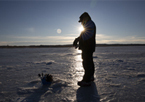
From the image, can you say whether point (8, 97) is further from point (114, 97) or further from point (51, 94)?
point (114, 97)

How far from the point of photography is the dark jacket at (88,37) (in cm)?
291

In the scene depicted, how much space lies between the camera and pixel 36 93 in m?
2.64

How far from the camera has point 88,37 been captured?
2900 mm

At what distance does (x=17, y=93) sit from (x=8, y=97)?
0.22 meters

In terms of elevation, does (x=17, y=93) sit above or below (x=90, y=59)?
below

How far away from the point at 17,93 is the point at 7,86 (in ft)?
2.27

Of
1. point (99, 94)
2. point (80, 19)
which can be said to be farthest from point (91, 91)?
point (80, 19)

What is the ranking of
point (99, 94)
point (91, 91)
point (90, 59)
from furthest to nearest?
point (90, 59) → point (91, 91) → point (99, 94)

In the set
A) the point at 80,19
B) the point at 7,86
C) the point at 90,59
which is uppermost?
the point at 80,19

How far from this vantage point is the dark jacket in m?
2.91

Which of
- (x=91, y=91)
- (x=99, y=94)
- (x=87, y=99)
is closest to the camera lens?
(x=87, y=99)

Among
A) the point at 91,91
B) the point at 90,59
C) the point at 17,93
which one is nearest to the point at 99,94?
the point at 91,91

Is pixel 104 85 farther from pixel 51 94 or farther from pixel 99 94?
pixel 51 94

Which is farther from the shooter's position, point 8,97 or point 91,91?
point 91,91
